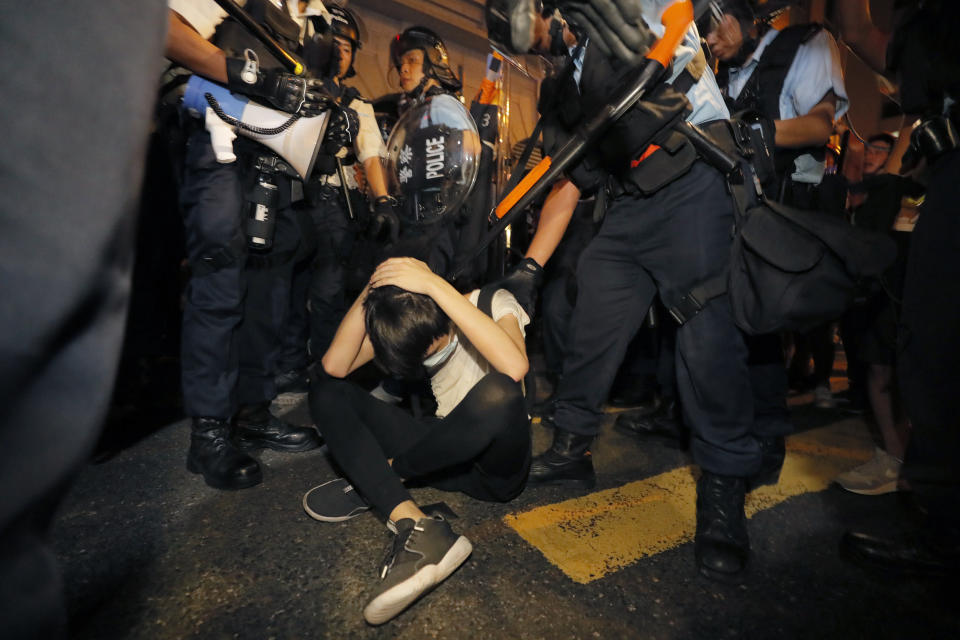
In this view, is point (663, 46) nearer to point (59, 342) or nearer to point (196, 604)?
point (59, 342)

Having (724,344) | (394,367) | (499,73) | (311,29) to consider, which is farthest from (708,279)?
(499,73)

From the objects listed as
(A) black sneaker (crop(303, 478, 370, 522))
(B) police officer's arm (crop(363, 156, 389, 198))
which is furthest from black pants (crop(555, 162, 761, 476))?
(B) police officer's arm (crop(363, 156, 389, 198))

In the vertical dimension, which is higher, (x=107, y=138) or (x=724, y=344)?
(x=107, y=138)

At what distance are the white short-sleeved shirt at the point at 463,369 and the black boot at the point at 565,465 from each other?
37 centimetres

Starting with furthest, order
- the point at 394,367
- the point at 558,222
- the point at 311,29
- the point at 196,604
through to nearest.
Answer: the point at 311,29 → the point at 558,222 → the point at 394,367 → the point at 196,604

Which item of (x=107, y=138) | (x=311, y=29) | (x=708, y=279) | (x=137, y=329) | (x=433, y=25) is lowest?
(x=137, y=329)

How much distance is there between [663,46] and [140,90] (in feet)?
4.19

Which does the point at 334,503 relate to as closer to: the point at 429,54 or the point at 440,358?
the point at 440,358

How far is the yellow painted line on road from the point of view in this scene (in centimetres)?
127

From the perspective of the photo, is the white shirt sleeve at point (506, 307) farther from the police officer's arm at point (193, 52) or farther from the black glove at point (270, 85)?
the police officer's arm at point (193, 52)

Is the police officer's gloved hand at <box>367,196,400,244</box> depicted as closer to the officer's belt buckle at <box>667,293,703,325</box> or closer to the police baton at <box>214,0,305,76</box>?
the police baton at <box>214,0,305,76</box>

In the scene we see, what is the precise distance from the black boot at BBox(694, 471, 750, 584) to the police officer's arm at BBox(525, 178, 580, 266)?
3.12ft

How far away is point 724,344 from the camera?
4.40 ft

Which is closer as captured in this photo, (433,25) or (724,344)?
(724,344)
